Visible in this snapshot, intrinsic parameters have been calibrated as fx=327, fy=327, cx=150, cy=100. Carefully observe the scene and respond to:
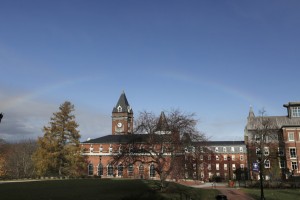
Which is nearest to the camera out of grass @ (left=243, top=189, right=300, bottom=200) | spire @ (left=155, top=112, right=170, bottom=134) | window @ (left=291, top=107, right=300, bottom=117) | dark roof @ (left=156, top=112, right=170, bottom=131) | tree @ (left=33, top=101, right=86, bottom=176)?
grass @ (left=243, top=189, right=300, bottom=200)

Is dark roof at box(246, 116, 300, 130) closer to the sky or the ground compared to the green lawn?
closer to the sky

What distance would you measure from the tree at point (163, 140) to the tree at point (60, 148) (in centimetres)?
2813

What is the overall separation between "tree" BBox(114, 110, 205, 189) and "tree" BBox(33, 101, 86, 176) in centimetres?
2813

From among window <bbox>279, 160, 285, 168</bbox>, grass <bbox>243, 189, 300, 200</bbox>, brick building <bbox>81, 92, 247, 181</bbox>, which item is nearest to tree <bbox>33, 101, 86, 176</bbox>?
brick building <bbox>81, 92, 247, 181</bbox>

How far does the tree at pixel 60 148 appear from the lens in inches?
2539

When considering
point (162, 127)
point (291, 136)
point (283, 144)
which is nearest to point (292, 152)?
point (283, 144)

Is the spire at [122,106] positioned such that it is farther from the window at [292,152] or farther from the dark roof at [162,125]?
the dark roof at [162,125]

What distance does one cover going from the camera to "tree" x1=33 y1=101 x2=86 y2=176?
212ft

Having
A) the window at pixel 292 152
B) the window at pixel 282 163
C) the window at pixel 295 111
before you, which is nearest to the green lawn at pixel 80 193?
the window at pixel 292 152

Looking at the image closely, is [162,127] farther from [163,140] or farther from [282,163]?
[282,163]

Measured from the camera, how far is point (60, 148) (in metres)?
66.9

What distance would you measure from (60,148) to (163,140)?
3361 centimetres

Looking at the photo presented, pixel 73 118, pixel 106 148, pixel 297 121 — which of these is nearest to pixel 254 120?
pixel 297 121

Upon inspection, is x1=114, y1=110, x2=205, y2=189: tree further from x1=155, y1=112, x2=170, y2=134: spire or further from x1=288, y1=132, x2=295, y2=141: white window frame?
x1=288, y1=132, x2=295, y2=141: white window frame
